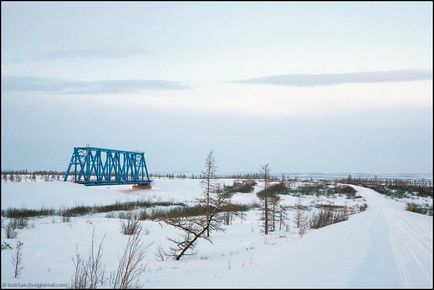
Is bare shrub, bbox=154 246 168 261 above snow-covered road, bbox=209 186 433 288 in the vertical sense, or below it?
below

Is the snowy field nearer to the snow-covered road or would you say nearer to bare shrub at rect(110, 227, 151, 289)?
the snow-covered road

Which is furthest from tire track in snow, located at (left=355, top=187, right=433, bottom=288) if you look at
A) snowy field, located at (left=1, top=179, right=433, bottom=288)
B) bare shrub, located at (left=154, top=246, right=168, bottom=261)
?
bare shrub, located at (left=154, top=246, right=168, bottom=261)

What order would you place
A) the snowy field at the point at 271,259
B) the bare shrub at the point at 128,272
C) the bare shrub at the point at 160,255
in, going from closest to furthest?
Answer: 1. the snowy field at the point at 271,259
2. the bare shrub at the point at 128,272
3. the bare shrub at the point at 160,255

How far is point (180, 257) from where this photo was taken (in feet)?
45.9

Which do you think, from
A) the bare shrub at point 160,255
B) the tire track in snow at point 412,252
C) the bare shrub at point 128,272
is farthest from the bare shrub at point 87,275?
the tire track in snow at point 412,252

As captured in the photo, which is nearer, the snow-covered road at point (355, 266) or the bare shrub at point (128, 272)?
the snow-covered road at point (355, 266)

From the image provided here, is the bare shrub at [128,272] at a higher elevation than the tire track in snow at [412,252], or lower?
Result: lower

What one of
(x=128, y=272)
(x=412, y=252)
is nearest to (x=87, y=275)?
(x=128, y=272)

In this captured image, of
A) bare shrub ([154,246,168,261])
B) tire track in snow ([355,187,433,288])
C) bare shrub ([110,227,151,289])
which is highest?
tire track in snow ([355,187,433,288])

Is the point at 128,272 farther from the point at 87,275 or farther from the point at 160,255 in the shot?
the point at 160,255

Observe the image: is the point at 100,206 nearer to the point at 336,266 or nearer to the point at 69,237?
the point at 69,237

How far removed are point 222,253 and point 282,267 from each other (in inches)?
322

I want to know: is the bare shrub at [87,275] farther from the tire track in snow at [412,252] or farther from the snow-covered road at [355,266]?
the tire track in snow at [412,252]

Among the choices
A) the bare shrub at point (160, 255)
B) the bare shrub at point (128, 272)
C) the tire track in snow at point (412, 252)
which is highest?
the tire track in snow at point (412, 252)
